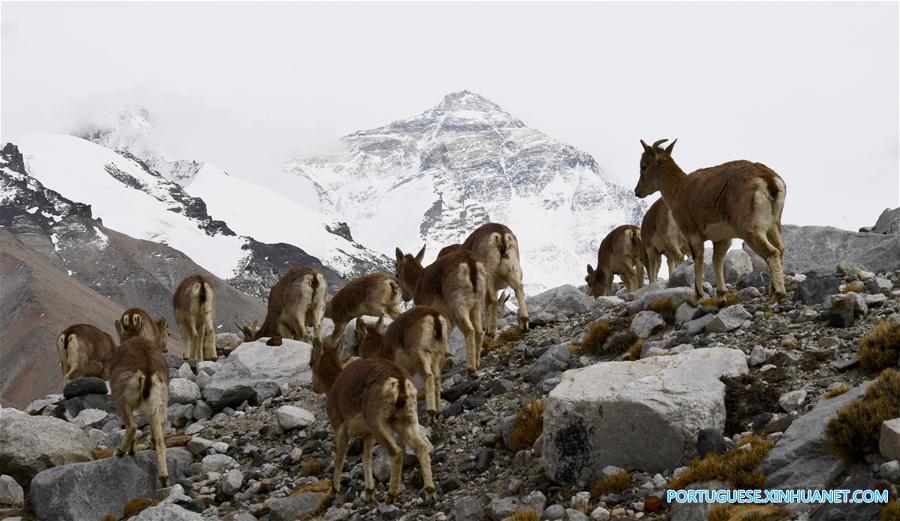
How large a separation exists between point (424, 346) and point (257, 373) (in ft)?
21.6

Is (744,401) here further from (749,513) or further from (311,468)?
(311,468)

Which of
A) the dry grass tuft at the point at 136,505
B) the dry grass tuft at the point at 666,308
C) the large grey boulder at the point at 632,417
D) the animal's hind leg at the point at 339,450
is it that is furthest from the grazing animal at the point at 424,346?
the dry grass tuft at the point at 136,505

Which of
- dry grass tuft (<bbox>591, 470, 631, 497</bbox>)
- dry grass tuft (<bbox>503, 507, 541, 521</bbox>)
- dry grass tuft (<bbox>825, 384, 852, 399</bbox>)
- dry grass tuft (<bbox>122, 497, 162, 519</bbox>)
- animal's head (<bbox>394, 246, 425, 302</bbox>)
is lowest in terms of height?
dry grass tuft (<bbox>122, 497, 162, 519</bbox>)

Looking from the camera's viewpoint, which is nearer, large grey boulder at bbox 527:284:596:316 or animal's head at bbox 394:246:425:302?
large grey boulder at bbox 527:284:596:316

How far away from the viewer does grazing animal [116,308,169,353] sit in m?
21.3

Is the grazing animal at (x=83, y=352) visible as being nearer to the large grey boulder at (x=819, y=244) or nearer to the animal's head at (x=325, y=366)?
the animal's head at (x=325, y=366)

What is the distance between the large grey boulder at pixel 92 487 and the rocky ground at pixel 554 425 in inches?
0.9

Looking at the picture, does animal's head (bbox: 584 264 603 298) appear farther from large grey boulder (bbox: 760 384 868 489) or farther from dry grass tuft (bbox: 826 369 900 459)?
dry grass tuft (bbox: 826 369 900 459)

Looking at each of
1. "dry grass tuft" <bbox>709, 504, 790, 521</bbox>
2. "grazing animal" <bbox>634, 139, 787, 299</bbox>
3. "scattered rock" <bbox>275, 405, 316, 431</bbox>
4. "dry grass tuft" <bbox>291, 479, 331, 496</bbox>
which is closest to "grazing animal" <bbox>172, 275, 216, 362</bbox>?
"scattered rock" <bbox>275, 405, 316, 431</bbox>

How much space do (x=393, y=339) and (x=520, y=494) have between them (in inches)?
182

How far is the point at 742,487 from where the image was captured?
9344 mm

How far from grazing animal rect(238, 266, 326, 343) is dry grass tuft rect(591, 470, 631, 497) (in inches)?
599

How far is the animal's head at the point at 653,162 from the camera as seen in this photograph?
58.4 feet

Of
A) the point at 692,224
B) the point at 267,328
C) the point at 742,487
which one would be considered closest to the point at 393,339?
the point at 692,224
